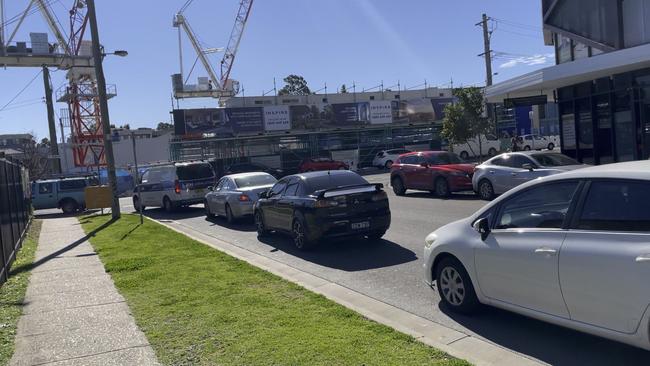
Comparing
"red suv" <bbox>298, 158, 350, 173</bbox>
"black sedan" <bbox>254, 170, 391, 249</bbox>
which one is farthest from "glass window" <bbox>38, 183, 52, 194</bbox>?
"black sedan" <bbox>254, 170, 391, 249</bbox>

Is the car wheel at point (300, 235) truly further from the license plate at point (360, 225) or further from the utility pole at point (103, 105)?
the utility pole at point (103, 105)

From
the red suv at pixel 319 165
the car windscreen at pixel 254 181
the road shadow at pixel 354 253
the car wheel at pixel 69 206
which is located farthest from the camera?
the red suv at pixel 319 165

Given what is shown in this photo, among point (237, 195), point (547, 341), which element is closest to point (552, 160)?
point (237, 195)

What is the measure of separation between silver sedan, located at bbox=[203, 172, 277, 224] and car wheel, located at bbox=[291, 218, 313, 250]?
Answer: 472 cm

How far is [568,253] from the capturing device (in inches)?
181

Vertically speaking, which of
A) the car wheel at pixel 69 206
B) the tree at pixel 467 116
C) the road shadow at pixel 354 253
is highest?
the tree at pixel 467 116

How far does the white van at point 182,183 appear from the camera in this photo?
21062 mm

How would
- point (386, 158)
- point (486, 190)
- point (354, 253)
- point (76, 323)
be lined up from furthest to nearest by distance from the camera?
point (386, 158) < point (486, 190) < point (354, 253) < point (76, 323)

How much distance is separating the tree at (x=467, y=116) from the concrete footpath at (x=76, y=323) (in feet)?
75.8

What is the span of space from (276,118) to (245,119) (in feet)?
9.38

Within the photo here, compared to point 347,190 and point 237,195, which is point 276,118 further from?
point 347,190

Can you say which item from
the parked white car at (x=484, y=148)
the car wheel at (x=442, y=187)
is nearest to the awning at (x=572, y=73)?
the car wheel at (x=442, y=187)

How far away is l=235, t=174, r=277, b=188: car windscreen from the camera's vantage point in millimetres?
16391

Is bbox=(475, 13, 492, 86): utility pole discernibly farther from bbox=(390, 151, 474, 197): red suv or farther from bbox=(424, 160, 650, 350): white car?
bbox=(424, 160, 650, 350): white car
